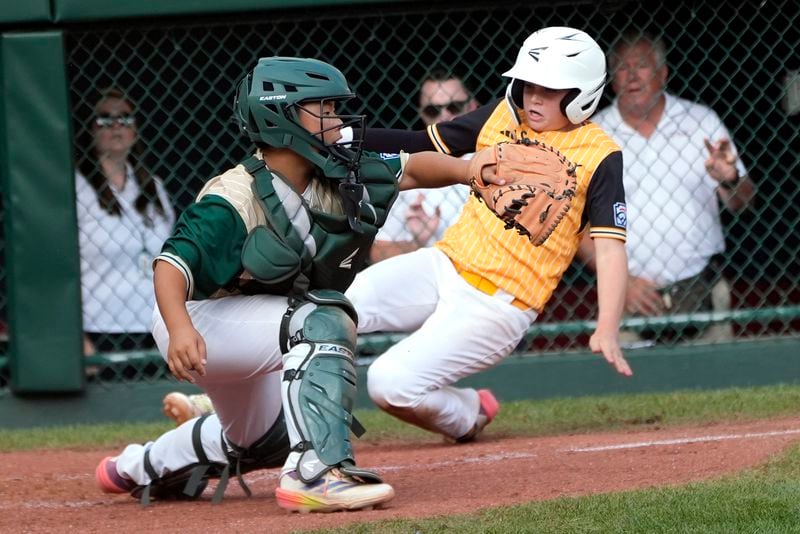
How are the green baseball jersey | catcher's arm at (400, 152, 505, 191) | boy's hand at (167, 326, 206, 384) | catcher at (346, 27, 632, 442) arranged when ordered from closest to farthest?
1. boy's hand at (167, 326, 206, 384)
2. the green baseball jersey
3. catcher's arm at (400, 152, 505, 191)
4. catcher at (346, 27, 632, 442)

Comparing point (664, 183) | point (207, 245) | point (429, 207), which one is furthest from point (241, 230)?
point (664, 183)

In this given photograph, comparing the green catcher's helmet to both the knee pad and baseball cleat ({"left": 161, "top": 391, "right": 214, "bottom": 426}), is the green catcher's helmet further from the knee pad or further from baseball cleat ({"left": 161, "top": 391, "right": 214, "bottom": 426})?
baseball cleat ({"left": 161, "top": 391, "right": 214, "bottom": 426})

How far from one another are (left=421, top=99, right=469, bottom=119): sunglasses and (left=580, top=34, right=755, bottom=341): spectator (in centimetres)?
71

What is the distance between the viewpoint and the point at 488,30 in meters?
7.00

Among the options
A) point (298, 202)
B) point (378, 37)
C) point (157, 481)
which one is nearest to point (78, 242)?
point (378, 37)

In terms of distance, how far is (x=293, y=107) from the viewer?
3.53 metres

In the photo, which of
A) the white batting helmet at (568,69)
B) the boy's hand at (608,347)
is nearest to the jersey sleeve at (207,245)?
the boy's hand at (608,347)

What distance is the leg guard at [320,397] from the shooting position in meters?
3.37

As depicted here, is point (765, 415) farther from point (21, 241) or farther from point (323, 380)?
point (21, 241)

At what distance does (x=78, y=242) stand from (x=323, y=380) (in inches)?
117

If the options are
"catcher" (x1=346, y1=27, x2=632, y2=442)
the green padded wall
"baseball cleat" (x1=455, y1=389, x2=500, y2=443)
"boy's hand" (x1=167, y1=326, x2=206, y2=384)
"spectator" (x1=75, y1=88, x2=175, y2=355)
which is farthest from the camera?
"spectator" (x1=75, y1=88, x2=175, y2=355)

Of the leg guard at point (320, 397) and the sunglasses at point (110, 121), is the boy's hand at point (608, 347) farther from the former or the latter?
the sunglasses at point (110, 121)

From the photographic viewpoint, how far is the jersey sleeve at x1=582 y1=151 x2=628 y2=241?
14.2ft

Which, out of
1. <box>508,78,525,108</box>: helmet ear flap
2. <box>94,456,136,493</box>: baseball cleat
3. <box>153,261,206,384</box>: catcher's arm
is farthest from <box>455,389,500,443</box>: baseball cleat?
<box>153,261,206,384</box>: catcher's arm
